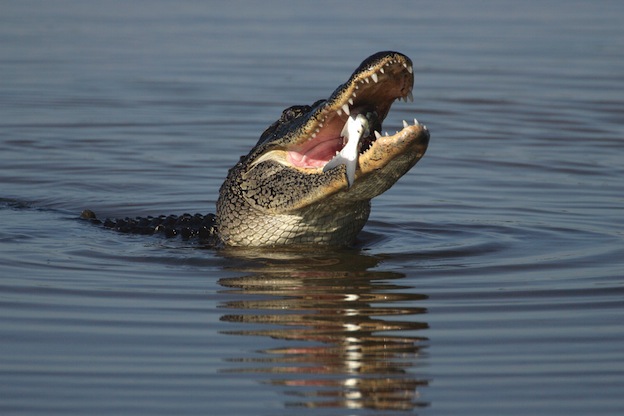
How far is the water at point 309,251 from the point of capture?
457 centimetres

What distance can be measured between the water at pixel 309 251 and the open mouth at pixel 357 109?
65 centimetres

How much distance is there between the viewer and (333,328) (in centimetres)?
537

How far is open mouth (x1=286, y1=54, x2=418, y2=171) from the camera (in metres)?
5.84

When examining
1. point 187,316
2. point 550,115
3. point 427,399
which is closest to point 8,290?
point 187,316

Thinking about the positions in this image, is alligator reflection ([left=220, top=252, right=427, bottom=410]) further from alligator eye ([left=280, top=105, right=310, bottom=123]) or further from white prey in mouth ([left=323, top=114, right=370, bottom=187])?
alligator eye ([left=280, top=105, right=310, bottom=123])

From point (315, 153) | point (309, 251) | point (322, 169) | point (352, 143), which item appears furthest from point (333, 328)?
point (309, 251)

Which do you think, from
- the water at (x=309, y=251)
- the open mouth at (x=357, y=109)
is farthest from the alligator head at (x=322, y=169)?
the water at (x=309, y=251)

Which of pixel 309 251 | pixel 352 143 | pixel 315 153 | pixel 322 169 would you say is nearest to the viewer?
pixel 352 143

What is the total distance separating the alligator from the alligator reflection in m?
0.26

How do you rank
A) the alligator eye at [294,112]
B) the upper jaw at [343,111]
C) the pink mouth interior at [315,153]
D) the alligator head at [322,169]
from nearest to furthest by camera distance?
the upper jaw at [343,111], the alligator head at [322,169], the pink mouth interior at [315,153], the alligator eye at [294,112]

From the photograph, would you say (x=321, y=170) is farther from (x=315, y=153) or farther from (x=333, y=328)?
(x=333, y=328)

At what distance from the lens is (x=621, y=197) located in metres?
8.95

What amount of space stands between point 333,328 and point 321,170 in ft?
4.46

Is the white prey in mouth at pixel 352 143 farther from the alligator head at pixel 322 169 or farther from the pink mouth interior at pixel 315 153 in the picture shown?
the pink mouth interior at pixel 315 153
